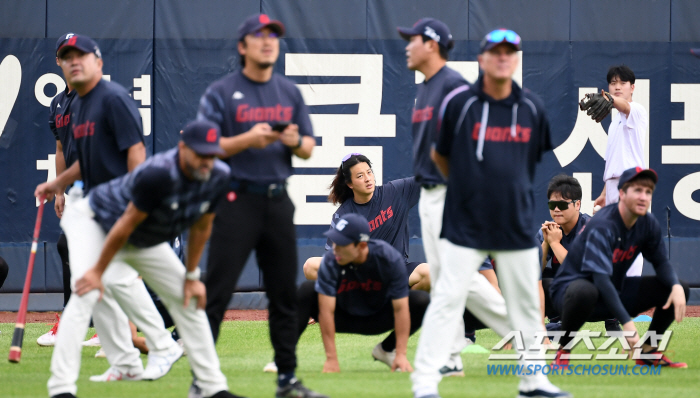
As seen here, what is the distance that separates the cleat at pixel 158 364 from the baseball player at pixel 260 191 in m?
0.93

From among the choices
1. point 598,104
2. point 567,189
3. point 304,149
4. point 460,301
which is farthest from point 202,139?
point 598,104

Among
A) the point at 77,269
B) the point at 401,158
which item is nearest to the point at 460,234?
the point at 77,269

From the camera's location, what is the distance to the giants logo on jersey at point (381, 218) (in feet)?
22.9

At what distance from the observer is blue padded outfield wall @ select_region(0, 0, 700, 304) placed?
9.90 metres

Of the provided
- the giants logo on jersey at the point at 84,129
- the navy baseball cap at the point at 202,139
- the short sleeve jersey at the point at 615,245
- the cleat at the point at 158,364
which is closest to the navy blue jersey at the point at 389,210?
the short sleeve jersey at the point at 615,245

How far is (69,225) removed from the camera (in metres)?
4.38

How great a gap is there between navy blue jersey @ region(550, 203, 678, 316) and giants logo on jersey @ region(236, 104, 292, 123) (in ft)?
7.49

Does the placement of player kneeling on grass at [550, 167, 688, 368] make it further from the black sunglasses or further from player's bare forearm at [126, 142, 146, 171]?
player's bare forearm at [126, 142, 146, 171]

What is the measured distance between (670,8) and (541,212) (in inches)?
112

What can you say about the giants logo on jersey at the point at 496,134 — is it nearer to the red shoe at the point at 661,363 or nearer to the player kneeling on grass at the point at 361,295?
the player kneeling on grass at the point at 361,295

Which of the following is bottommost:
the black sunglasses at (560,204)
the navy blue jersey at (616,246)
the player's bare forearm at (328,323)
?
the player's bare forearm at (328,323)

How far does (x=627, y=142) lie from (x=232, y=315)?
4.75m

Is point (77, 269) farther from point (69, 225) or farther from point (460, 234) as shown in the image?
point (460, 234)

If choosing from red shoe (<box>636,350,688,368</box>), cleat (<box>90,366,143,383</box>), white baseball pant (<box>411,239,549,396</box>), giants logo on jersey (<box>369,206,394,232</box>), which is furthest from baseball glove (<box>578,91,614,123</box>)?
cleat (<box>90,366,143,383</box>)
